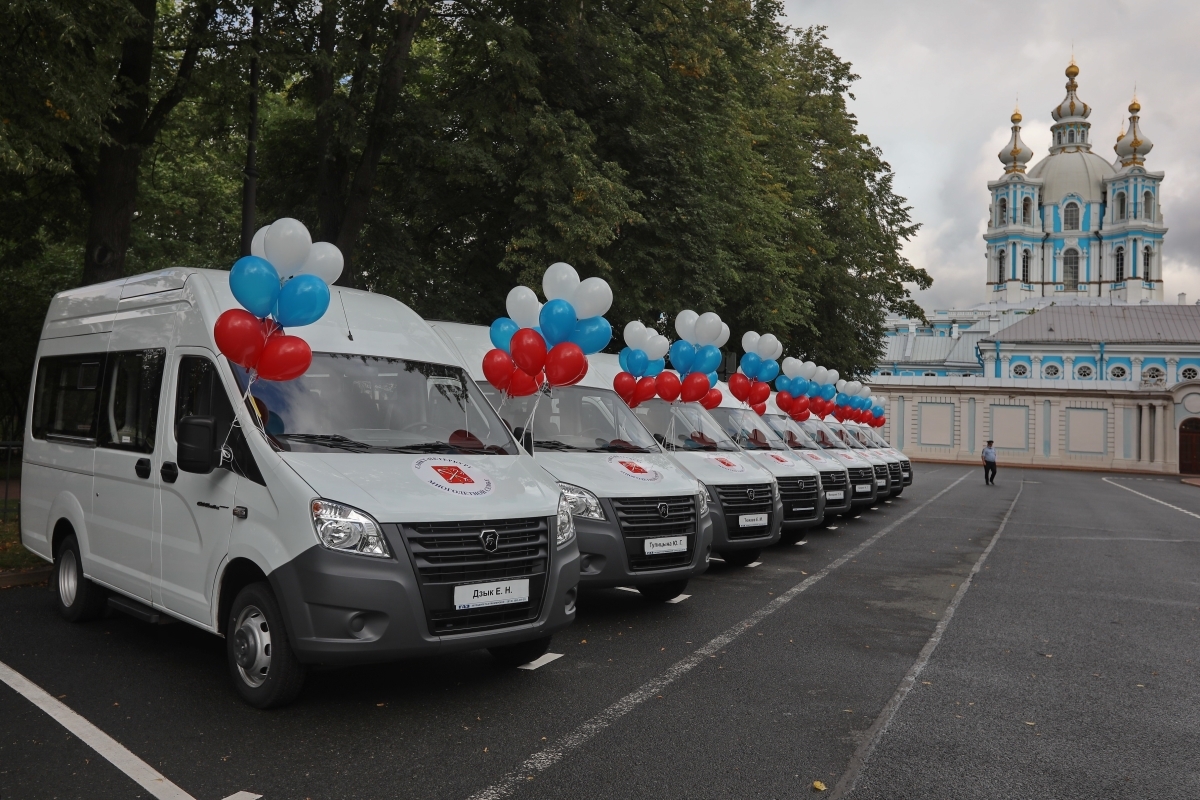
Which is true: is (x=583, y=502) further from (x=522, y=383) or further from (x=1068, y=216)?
(x=1068, y=216)

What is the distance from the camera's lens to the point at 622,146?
1639 cm

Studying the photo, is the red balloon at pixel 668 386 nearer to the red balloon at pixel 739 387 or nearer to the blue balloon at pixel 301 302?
the red balloon at pixel 739 387

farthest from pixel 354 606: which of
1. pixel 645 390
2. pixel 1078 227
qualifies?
pixel 1078 227

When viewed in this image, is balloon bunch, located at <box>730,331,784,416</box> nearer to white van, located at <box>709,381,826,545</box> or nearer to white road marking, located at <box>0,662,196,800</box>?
white van, located at <box>709,381,826,545</box>

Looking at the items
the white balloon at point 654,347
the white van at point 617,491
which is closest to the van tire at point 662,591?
the white van at point 617,491

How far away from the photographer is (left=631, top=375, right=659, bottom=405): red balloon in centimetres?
1138

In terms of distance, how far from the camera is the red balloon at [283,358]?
213 inches

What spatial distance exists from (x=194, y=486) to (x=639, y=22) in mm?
13466

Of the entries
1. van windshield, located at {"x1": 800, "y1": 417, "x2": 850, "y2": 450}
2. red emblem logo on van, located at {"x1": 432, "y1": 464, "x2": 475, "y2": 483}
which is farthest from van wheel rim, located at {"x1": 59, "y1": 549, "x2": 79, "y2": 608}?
van windshield, located at {"x1": 800, "y1": 417, "x2": 850, "y2": 450}

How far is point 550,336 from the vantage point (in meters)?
8.97

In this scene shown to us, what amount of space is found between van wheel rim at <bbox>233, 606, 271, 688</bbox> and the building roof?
75.0m

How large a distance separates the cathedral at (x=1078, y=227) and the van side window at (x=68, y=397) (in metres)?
116

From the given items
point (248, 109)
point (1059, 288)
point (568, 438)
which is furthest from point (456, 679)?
point (1059, 288)

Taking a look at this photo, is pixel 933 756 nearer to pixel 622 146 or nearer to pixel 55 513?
pixel 55 513
